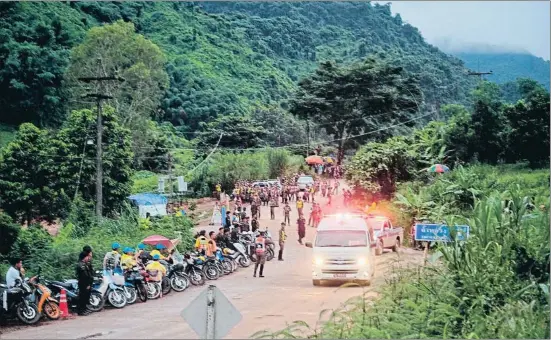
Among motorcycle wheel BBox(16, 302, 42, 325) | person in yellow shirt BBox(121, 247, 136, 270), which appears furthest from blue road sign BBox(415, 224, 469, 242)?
motorcycle wheel BBox(16, 302, 42, 325)

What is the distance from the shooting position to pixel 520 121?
1122 cm

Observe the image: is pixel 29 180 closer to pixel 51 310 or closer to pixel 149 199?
pixel 149 199

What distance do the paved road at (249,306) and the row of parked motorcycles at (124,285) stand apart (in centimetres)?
14

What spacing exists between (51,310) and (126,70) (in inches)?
153

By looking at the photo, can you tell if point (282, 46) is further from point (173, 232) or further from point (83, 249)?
point (83, 249)

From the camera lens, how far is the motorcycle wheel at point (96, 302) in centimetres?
1048

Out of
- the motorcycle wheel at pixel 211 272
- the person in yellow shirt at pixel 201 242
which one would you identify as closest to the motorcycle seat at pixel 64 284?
the motorcycle wheel at pixel 211 272

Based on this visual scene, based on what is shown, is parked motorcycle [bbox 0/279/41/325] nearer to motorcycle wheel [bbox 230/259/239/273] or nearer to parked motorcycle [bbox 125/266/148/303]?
parked motorcycle [bbox 125/266/148/303]

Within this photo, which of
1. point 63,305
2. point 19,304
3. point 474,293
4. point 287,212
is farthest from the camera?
point 287,212

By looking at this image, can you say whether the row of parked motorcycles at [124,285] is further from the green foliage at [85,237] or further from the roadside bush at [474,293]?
the roadside bush at [474,293]

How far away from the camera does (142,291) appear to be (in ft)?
36.0

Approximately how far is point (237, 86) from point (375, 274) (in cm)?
324

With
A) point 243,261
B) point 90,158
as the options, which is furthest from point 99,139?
point 243,261

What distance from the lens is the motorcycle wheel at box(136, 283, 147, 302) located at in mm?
10906
